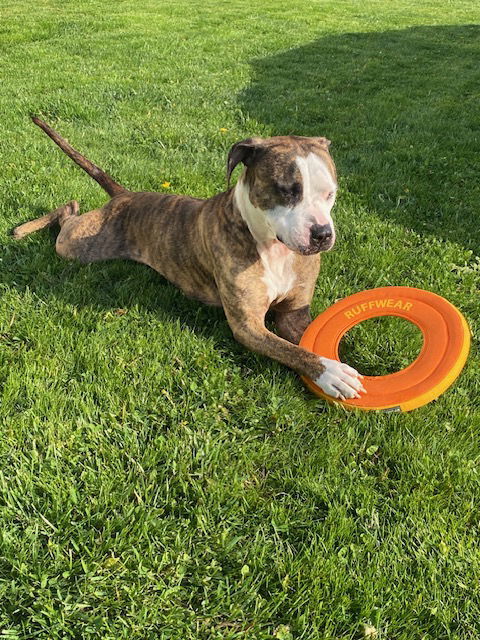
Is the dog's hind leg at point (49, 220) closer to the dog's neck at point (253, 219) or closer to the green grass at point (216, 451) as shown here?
the green grass at point (216, 451)

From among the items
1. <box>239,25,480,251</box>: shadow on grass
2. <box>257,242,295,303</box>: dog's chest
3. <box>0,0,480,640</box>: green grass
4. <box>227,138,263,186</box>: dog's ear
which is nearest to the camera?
<box>0,0,480,640</box>: green grass

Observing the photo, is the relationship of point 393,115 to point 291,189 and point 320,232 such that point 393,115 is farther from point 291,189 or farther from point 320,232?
point 320,232

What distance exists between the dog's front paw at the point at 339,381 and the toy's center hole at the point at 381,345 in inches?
15.2

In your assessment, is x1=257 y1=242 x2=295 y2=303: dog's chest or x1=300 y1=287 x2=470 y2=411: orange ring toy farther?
x1=257 y1=242 x2=295 y2=303: dog's chest

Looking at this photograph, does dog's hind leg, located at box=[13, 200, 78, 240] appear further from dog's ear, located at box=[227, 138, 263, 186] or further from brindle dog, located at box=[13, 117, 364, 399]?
dog's ear, located at box=[227, 138, 263, 186]

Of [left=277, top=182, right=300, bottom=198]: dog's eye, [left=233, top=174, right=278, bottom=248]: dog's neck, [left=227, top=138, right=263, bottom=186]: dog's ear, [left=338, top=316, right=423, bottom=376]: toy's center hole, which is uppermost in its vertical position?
[left=227, top=138, right=263, bottom=186]: dog's ear

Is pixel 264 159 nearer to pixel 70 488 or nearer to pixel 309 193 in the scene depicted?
pixel 309 193

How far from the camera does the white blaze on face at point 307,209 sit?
268cm

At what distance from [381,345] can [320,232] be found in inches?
40.9

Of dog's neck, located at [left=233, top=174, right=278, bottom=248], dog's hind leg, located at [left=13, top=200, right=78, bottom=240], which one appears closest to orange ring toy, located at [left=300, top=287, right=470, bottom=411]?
dog's neck, located at [left=233, top=174, right=278, bottom=248]

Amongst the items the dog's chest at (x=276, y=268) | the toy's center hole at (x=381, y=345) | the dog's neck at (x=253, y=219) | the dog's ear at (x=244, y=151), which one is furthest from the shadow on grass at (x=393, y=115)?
the dog's ear at (x=244, y=151)

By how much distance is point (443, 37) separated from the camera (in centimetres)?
1387

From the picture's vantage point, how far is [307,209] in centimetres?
272

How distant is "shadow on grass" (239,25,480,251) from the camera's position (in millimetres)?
5141
